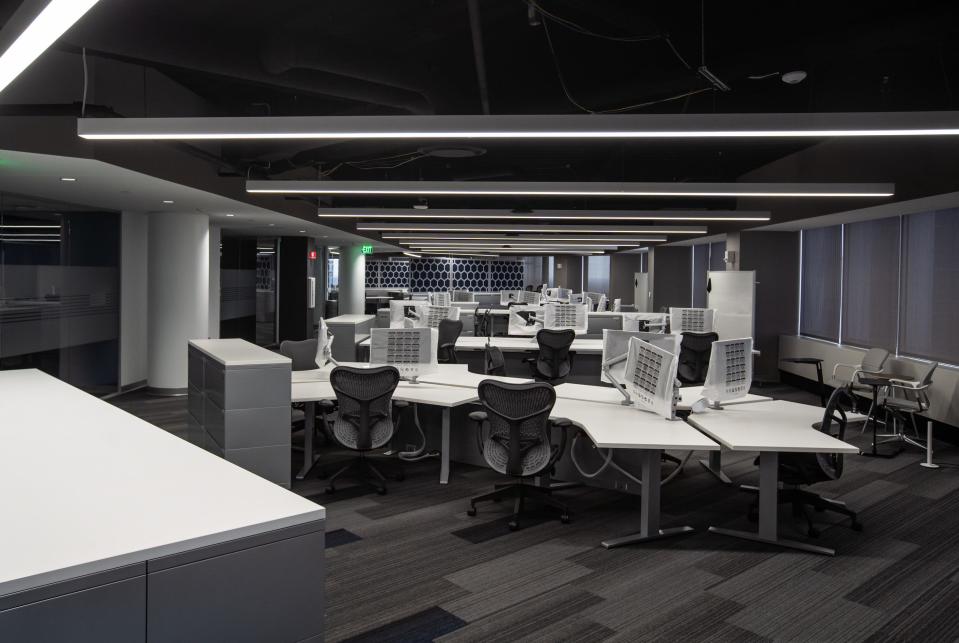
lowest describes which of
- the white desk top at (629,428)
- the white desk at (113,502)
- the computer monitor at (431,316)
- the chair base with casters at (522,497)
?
the chair base with casters at (522,497)

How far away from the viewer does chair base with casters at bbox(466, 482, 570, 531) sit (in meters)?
5.14

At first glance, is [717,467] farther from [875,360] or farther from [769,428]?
[875,360]

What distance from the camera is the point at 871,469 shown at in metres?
6.84

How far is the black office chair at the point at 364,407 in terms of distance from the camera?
548 centimetres

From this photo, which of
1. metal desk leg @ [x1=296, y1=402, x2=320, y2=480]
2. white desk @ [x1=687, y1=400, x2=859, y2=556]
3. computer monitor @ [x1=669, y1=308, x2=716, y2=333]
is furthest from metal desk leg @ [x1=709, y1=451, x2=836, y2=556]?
computer monitor @ [x1=669, y1=308, x2=716, y2=333]

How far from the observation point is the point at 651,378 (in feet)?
17.4

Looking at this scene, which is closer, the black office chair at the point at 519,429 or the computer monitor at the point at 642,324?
the black office chair at the point at 519,429

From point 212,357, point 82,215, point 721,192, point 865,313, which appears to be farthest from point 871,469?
point 82,215

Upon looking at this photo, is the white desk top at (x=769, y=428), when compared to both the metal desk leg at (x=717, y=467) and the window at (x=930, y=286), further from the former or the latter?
the window at (x=930, y=286)

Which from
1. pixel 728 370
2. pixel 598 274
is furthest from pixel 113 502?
pixel 598 274

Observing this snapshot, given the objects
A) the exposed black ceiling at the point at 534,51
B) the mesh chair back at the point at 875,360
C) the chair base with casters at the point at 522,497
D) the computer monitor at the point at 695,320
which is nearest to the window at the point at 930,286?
the mesh chair back at the point at 875,360

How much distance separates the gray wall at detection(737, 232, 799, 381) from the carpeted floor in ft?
22.8

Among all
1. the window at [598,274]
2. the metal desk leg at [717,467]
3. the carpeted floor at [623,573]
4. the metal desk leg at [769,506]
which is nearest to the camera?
the carpeted floor at [623,573]

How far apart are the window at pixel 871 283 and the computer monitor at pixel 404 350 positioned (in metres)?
6.92
